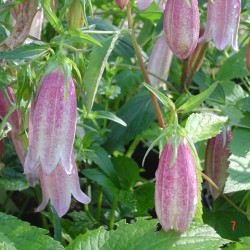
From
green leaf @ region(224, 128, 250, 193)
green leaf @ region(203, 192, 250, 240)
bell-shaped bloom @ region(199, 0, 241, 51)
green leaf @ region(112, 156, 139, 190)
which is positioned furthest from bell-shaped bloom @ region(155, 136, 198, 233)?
green leaf @ region(112, 156, 139, 190)

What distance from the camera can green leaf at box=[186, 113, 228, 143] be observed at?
137cm

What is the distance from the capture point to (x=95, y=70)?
1154 mm

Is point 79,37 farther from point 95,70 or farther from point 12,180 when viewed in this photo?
point 12,180

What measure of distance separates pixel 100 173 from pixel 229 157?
349 millimetres

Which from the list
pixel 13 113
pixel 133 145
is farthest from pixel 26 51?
pixel 133 145

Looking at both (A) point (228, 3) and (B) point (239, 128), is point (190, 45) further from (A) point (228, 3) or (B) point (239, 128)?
(B) point (239, 128)

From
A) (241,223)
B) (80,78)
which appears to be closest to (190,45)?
(80,78)

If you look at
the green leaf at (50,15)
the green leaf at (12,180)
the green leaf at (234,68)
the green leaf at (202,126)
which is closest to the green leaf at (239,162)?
the green leaf at (202,126)

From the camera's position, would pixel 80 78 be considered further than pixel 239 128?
No

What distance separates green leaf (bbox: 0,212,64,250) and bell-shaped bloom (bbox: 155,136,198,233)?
18 cm

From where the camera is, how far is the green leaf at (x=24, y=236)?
115 cm

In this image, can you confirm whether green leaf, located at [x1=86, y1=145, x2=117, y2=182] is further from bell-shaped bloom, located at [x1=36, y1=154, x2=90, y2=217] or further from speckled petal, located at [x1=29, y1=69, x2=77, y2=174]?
speckled petal, located at [x1=29, y1=69, x2=77, y2=174]

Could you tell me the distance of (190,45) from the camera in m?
1.21

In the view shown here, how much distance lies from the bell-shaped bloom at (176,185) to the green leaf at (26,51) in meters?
0.25
